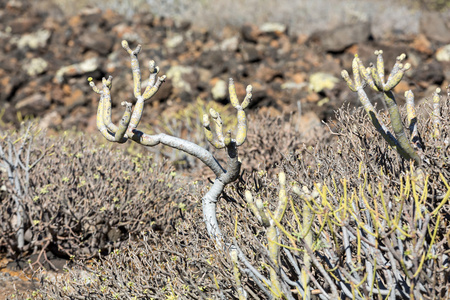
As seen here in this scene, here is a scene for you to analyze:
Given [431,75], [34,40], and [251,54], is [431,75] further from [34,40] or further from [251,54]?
[34,40]

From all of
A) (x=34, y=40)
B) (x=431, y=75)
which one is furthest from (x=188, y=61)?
(x=431, y=75)

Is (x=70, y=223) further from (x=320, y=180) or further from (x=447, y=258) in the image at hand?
(x=447, y=258)

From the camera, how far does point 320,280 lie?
2246 mm

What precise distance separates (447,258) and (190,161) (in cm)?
395

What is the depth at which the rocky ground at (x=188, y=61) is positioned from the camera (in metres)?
7.71

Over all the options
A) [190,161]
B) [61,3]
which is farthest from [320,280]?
[61,3]

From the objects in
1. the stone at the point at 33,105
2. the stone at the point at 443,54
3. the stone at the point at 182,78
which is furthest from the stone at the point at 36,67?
the stone at the point at 443,54

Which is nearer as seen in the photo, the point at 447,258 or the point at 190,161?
the point at 447,258

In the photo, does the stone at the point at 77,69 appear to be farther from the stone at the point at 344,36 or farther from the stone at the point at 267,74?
the stone at the point at 344,36

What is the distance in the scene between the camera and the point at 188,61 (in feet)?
30.9

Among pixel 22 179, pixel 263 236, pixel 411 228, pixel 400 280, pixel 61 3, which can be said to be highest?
pixel 411 228

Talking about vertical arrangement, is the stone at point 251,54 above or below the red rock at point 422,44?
below

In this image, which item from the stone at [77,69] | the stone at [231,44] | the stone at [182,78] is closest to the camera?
the stone at [182,78]

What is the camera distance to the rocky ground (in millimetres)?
7713
